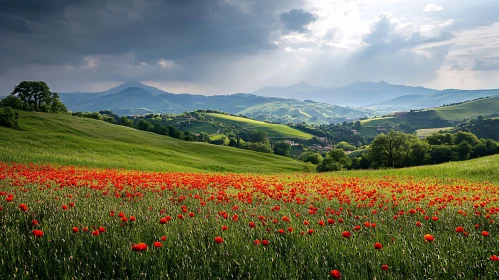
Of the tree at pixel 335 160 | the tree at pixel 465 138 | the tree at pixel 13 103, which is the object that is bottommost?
→ the tree at pixel 335 160

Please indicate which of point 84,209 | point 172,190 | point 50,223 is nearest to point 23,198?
point 84,209

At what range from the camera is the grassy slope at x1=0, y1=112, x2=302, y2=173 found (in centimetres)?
3491

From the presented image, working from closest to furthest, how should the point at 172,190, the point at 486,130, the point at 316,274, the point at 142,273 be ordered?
the point at 142,273 < the point at 316,274 < the point at 172,190 < the point at 486,130

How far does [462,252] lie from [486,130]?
259641mm

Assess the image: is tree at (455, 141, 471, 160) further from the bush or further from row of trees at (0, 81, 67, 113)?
row of trees at (0, 81, 67, 113)

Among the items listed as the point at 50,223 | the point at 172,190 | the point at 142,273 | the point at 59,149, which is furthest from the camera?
the point at 59,149

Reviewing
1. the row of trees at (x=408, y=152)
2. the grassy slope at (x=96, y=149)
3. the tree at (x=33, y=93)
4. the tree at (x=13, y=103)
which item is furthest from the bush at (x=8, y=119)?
the row of trees at (x=408, y=152)

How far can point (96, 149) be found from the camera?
1859 inches

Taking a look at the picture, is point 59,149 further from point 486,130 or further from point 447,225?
point 486,130

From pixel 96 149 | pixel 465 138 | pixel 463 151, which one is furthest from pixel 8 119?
pixel 465 138

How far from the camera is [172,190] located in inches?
461

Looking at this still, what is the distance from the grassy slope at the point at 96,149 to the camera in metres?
34.9

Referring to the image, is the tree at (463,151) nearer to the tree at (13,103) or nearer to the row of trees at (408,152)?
the row of trees at (408,152)

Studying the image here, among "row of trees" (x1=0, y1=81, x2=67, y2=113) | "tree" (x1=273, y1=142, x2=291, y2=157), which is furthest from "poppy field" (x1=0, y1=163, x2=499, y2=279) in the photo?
"tree" (x1=273, y1=142, x2=291, y2=157)
